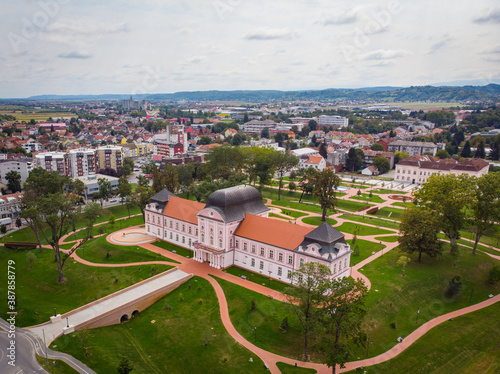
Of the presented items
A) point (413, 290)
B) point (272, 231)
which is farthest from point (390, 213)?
point (272, 231)

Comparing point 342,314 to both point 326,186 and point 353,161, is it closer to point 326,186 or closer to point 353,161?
point 326,186

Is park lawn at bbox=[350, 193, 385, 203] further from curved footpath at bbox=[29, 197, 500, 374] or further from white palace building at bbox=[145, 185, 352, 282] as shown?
white palace building at bbox=[145, 185, 352, 282]

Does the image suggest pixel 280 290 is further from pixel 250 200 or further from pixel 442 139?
pixel 442 139

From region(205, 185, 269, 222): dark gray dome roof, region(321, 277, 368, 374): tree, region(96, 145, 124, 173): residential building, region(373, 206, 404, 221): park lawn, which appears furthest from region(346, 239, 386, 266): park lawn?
region(96, 145, 124, 173): residential building

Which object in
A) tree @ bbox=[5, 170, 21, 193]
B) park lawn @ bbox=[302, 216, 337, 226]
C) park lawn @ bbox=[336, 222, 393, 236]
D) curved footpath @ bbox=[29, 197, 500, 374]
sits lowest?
curved footpath @ bbox=[29, 197, 500, 374]

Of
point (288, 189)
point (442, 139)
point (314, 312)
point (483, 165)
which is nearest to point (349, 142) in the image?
point (442, 139)

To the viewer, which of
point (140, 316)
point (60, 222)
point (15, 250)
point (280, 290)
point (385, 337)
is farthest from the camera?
point (15, 250)

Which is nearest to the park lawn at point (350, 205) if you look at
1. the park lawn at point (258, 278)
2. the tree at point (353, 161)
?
the park lawn at point (258, 278)
